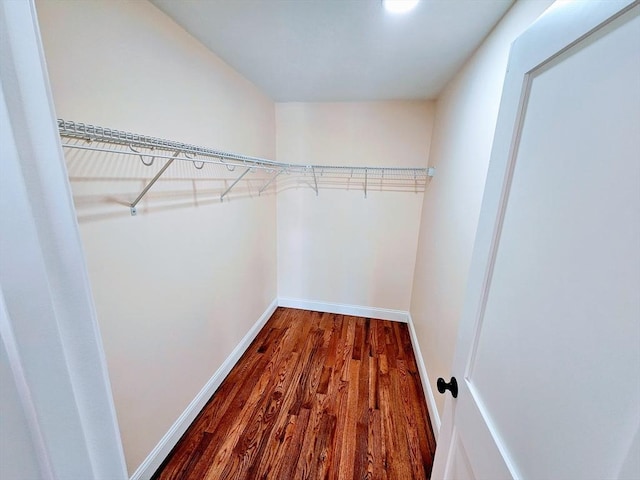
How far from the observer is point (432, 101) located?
232 centimetres

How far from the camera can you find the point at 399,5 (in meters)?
1.11

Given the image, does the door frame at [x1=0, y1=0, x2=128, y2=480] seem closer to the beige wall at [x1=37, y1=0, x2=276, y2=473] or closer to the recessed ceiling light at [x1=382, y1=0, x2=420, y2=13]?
the beige wall at [x1=37, y1=0, x2=276, y2=473]

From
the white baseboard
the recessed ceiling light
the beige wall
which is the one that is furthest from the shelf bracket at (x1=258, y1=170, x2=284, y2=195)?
the recessed ceiling light

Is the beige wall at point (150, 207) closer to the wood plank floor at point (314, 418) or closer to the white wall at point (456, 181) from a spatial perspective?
the wood plank floor at point (314, 418)

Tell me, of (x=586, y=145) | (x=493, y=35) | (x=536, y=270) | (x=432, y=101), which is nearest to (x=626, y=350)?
(x=536, y=270)

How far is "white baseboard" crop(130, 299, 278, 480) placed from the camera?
1329 millimetres

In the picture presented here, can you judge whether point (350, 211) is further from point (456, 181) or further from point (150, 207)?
point (150, 207)

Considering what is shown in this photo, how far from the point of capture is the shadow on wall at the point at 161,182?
0.96 meters

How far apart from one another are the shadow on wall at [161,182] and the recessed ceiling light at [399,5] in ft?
3.59

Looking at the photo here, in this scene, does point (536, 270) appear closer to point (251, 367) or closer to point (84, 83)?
point (84, 83)

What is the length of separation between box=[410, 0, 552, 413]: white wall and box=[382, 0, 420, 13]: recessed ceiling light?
408 millimetres

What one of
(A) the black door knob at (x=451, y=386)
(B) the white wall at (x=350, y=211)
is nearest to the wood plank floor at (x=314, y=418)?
(B) the white wall at (x=350, y=211)

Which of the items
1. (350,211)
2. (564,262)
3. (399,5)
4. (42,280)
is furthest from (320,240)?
(42,280)

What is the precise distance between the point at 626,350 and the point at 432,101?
2.45 m
